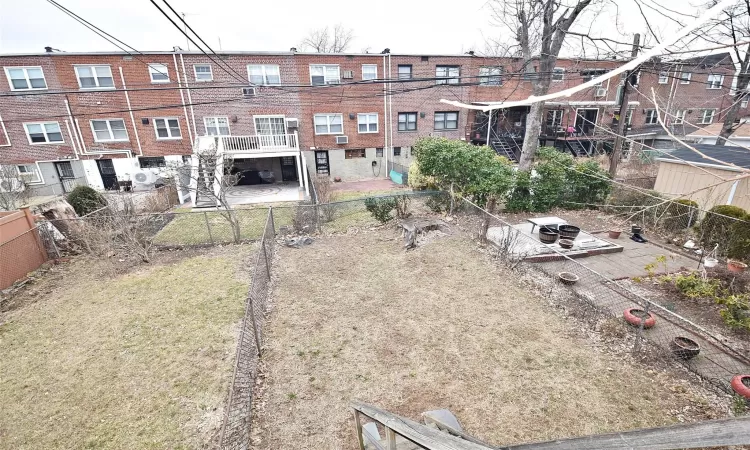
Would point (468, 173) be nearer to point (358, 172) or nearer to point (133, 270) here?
point (133, 270)

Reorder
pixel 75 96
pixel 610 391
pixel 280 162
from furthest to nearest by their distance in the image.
Answer: pixel 280 162
pixel 75 96
pixel 610 391

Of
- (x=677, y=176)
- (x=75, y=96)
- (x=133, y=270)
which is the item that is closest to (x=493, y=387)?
(x=133, y=270)

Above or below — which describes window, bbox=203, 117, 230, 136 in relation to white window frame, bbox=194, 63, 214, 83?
below

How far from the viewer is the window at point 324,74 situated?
19203 mm

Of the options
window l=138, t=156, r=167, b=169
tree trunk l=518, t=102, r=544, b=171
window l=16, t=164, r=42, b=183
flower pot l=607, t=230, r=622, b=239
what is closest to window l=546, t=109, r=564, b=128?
tree trunk l=518, t=102, r=544, b=171

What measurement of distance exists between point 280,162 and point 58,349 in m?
16.3

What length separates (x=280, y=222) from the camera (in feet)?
41.0

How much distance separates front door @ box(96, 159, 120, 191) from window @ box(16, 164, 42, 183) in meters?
3.26

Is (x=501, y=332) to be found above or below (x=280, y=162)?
below

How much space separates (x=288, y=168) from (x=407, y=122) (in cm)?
850

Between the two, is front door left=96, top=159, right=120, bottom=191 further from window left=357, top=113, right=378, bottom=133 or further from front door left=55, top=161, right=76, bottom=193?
window left=357, top=113, right=378, bottom=133

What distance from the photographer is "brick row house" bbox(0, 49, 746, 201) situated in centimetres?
1725

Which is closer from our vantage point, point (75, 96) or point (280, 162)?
point (75, 96)

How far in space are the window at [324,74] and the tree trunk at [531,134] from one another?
1123cm
